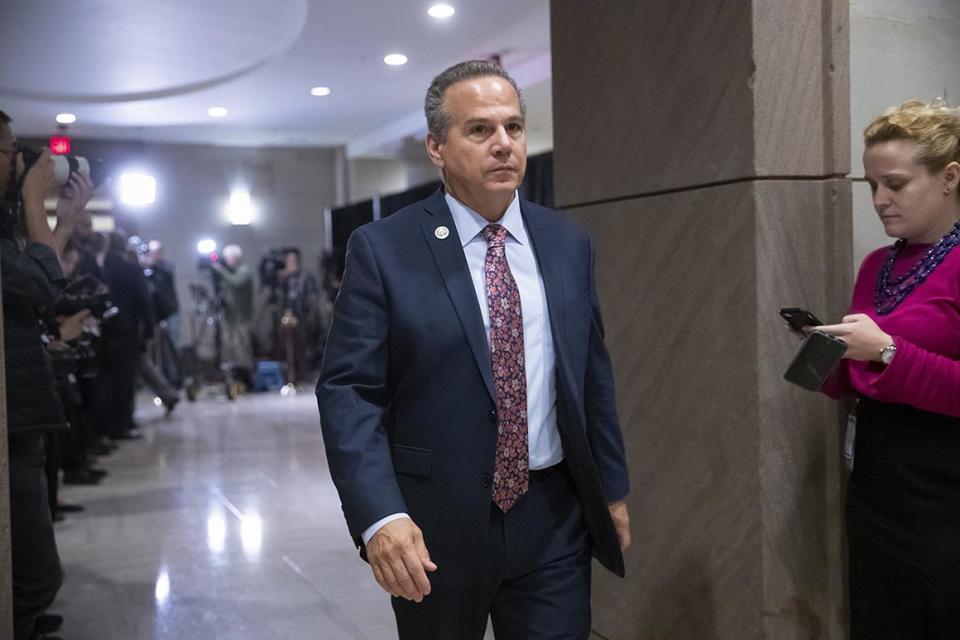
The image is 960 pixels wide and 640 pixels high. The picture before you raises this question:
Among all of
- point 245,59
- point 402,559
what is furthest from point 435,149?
point 245,59

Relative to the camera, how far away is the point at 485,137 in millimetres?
1913

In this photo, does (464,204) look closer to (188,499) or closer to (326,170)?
(188,499)

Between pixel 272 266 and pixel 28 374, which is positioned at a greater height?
pixel 272 266

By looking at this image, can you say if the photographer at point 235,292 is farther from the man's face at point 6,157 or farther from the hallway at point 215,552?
the man's face at point 6,157

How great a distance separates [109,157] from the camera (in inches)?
578

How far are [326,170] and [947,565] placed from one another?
14.9 m

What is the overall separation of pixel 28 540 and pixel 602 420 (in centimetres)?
210

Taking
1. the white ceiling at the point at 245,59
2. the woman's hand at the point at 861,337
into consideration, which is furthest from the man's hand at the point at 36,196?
the white ceiling at the point at 245,59

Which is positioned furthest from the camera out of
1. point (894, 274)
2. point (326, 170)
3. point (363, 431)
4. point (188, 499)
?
point (326, 170)

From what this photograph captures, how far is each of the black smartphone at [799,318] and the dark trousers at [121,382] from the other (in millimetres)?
7147

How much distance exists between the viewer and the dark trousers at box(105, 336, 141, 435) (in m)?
8.34

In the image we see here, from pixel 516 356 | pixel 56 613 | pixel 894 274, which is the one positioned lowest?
pixel 56 613

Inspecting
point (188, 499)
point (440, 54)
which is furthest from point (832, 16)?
point (440, 54)

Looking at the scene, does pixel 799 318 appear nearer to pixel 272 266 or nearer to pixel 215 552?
pixel 215 552
